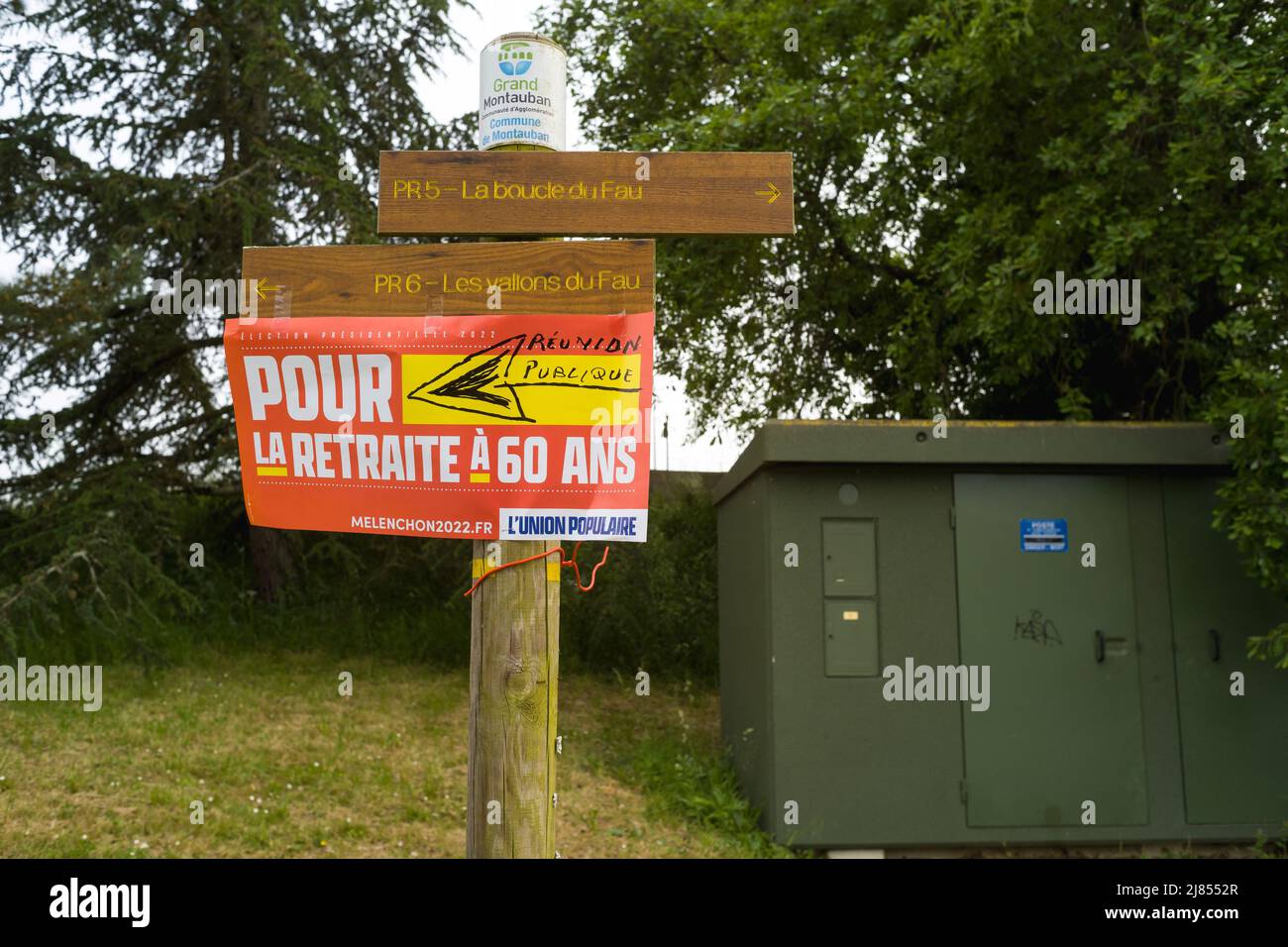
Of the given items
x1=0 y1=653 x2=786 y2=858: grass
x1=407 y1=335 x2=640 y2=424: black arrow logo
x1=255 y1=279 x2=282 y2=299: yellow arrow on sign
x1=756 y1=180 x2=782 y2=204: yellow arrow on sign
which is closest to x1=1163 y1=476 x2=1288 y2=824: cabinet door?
x1=0 y1=653 x2=786 y2=858: grass

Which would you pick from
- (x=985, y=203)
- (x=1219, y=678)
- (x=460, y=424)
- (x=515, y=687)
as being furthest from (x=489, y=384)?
(x=985, y=203)

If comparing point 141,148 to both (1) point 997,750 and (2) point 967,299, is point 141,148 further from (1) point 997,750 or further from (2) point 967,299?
(1) point 997,750

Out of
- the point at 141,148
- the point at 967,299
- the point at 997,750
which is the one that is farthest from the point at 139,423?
the point at 997,750

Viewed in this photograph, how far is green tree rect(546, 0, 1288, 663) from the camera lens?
773 centimetres

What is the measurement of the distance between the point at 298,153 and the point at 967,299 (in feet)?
24.9

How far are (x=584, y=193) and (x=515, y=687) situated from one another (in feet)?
5.08

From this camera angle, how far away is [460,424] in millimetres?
3250

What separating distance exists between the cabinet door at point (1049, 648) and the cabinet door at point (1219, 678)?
35cm

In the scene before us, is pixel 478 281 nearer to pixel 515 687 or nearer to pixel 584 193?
pixel 584 193

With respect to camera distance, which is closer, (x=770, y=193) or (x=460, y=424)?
(x=460, y=424)

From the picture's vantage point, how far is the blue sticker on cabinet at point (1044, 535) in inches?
285

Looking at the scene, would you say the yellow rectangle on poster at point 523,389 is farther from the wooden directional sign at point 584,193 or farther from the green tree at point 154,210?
the green tree at point 154,210

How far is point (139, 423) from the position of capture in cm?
1219

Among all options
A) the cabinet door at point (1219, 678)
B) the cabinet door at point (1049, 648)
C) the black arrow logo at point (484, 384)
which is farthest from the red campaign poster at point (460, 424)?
the cabinet door at point (1219, 678)
